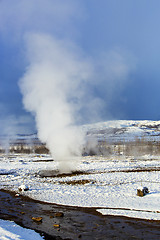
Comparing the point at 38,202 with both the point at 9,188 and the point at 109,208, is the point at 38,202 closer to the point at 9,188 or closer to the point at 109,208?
the point at 109,208

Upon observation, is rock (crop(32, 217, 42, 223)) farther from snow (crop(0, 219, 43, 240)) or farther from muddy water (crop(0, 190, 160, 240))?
snow (crop(0, 219, 43, 240))

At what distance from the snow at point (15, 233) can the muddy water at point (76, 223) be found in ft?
1.78

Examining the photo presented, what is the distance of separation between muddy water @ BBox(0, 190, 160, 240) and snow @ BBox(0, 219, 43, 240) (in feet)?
1.78

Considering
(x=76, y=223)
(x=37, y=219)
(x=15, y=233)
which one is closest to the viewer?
(x=15, y=233)

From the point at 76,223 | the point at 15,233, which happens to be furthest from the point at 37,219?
the point at 15,233

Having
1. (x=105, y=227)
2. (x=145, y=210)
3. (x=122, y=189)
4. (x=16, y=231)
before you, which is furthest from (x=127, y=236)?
(x=122, y=189)

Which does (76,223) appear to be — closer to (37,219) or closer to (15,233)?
(37,219)

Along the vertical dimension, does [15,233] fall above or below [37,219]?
above

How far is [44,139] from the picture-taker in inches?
1400

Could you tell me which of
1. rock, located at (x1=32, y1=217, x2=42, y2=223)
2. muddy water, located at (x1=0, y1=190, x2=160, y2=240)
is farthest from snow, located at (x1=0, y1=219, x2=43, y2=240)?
rock, located at (x1=32, y1=217, x2=42, y2=223)

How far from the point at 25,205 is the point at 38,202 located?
1.18m

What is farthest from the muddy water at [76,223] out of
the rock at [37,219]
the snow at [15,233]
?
the snow at [15,233]

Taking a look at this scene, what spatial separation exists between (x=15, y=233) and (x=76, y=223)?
3.62 m

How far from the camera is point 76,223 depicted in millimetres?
13789
